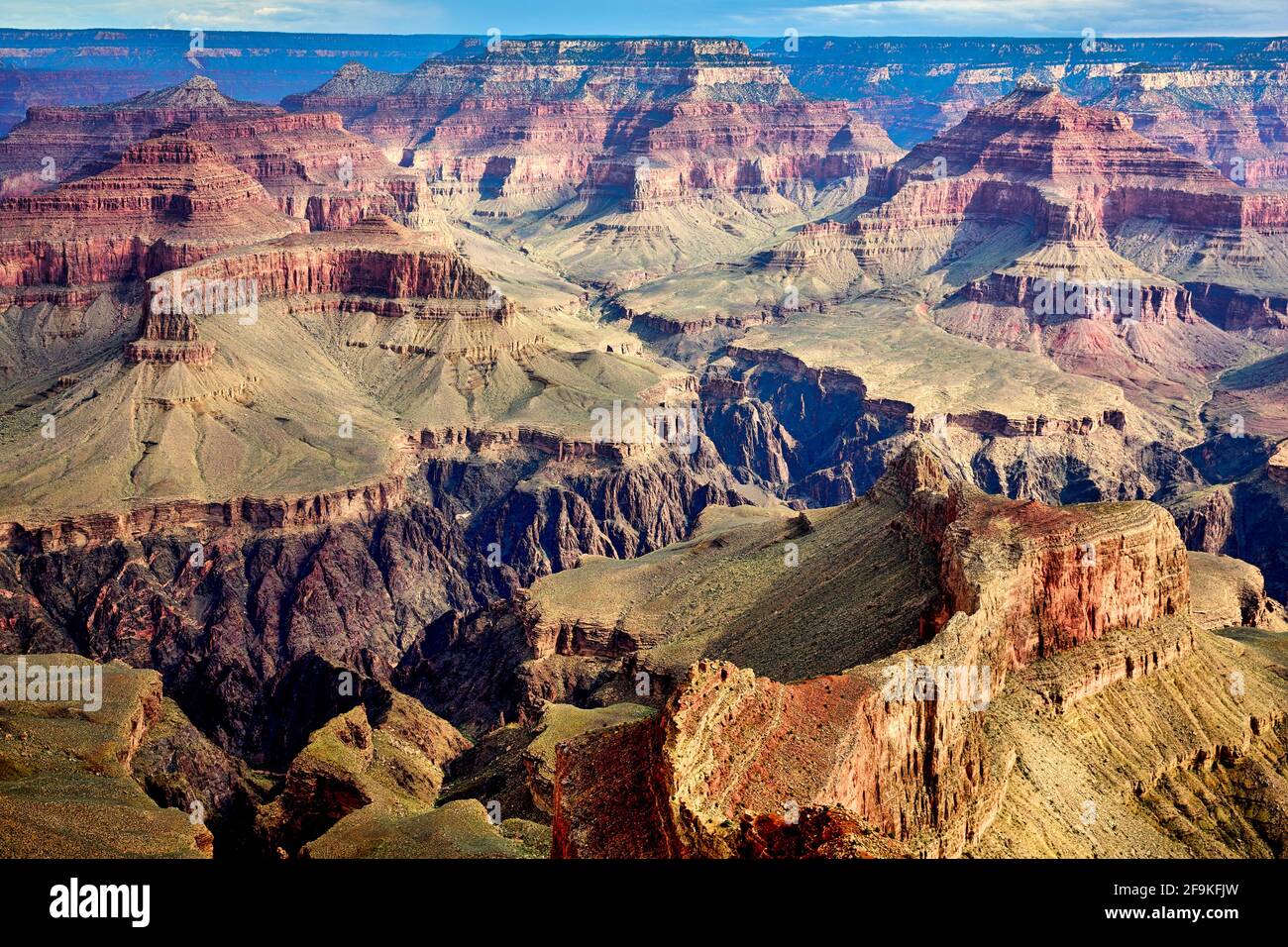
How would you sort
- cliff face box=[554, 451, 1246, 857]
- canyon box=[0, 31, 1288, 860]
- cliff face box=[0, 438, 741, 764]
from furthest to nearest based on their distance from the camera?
cliff face box=[0, 438, 741, 764] → canyon box=[0, 31, 1288, 860] → cliff face box=[554, 451, 1246, 857]

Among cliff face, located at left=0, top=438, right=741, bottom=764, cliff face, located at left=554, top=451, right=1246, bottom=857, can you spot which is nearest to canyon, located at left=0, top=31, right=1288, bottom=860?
cliff face, located at left=554, top=451, right=1246, bottom=857

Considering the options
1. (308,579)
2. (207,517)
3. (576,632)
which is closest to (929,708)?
(576,632)

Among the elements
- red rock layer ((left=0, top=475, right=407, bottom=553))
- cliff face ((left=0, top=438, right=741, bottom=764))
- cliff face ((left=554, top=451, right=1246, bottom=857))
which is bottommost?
cliff face ((left=0, top=438, right=741, bottom=764))

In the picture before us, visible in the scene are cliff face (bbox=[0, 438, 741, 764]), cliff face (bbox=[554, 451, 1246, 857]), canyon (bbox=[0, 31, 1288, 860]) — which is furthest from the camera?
cliff face (bbox=[0, 438, 741, 764])

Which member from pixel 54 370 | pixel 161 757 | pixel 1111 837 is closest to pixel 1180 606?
pixel 1111 837

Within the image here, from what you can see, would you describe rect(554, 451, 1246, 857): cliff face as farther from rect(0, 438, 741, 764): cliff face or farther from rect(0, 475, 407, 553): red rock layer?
rect(0, 475, 407, 553): red rock layer

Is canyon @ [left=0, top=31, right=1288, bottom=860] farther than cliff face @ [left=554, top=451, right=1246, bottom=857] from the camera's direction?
Yes

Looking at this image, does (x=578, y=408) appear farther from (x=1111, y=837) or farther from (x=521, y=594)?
(x=1111, y=837)

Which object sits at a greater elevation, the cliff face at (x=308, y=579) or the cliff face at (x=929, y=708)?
the cliff face at (x=929, y=708)

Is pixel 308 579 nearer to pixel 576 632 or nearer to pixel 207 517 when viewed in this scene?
pixel 207 517

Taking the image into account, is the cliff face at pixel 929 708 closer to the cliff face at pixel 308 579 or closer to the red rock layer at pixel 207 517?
the cliff face at pixel 308 579

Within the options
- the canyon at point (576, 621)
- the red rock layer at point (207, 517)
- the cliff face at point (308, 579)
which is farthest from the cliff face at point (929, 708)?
the red rock layer at point (207, 517)
